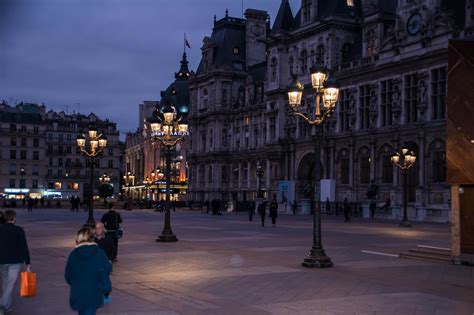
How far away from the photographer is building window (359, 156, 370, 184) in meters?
61.8

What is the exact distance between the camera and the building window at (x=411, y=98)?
55875 millimetres

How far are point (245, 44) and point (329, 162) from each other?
114ft

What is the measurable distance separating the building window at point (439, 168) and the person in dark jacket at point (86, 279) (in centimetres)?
4712

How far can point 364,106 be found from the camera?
205ft

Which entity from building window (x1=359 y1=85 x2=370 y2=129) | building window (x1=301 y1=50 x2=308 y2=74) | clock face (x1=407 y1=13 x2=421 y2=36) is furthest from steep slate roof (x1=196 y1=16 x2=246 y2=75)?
clock face (x1=407 y1=13 x2=421 y2=36)

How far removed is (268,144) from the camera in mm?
77625

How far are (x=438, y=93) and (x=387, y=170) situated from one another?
8.86 m

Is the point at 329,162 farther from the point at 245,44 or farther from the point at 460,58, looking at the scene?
the point at 460,58

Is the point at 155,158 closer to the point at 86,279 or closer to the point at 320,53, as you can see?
the point at 320,53

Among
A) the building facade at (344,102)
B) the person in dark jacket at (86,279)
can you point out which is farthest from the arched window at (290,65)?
the person in dark jacket at (86,279)

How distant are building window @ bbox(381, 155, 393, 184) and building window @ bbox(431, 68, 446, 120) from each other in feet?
22.0

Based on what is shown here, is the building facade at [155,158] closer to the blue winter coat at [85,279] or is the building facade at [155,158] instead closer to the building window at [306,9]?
the building window at [306,9]

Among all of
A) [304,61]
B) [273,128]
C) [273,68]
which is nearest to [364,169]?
[304,61]

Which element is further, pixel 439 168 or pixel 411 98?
pixel 411 98
